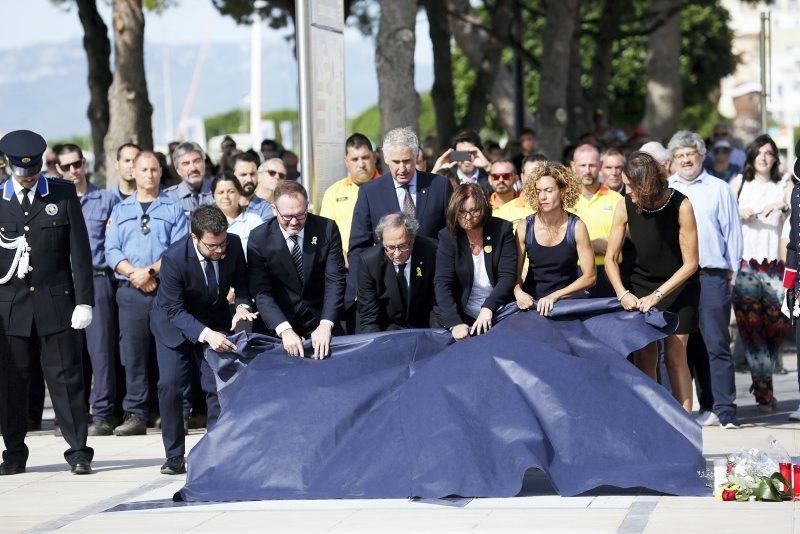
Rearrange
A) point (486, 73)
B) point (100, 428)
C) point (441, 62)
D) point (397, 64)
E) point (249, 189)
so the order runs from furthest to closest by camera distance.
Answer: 1. point (486, 73)
2. point (441, 62)
3. point (397, 64)
4. point (249, 189)
5. point (100, 428)

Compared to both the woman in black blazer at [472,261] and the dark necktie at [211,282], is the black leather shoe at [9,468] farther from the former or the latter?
the woman in black blazer at [472,261]

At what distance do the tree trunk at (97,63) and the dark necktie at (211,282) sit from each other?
12.3 m

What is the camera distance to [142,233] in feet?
41.4

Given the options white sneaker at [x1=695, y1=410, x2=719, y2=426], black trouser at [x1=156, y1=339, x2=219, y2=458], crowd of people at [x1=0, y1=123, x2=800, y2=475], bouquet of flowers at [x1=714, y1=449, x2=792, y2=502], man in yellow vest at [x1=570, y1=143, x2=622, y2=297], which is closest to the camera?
bouquet of flowers at [x1=714, y1=449, x2=792, y2=502]

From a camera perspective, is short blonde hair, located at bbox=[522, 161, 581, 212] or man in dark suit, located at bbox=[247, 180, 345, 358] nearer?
man in dark suit, located at bbox=[247, 180, 345, 358]

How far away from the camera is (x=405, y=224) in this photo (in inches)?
404

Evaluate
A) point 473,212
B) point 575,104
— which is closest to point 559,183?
point 473,212

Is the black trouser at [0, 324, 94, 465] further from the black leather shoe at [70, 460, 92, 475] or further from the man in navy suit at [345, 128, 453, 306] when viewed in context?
the man in navy suit at [345, 128, 453, 306]

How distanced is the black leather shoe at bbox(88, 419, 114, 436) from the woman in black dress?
4.54 meters

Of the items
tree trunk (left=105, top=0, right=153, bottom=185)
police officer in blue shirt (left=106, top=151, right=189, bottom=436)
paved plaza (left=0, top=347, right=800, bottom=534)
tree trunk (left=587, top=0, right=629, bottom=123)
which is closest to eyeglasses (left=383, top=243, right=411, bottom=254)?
paved plaza (left=0, top=347, right=800, bottom=534)

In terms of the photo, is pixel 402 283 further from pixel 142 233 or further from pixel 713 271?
pixel 142 233

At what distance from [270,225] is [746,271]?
4665 mm

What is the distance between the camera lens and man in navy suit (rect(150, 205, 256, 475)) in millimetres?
10227

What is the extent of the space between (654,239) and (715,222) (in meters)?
1.36
